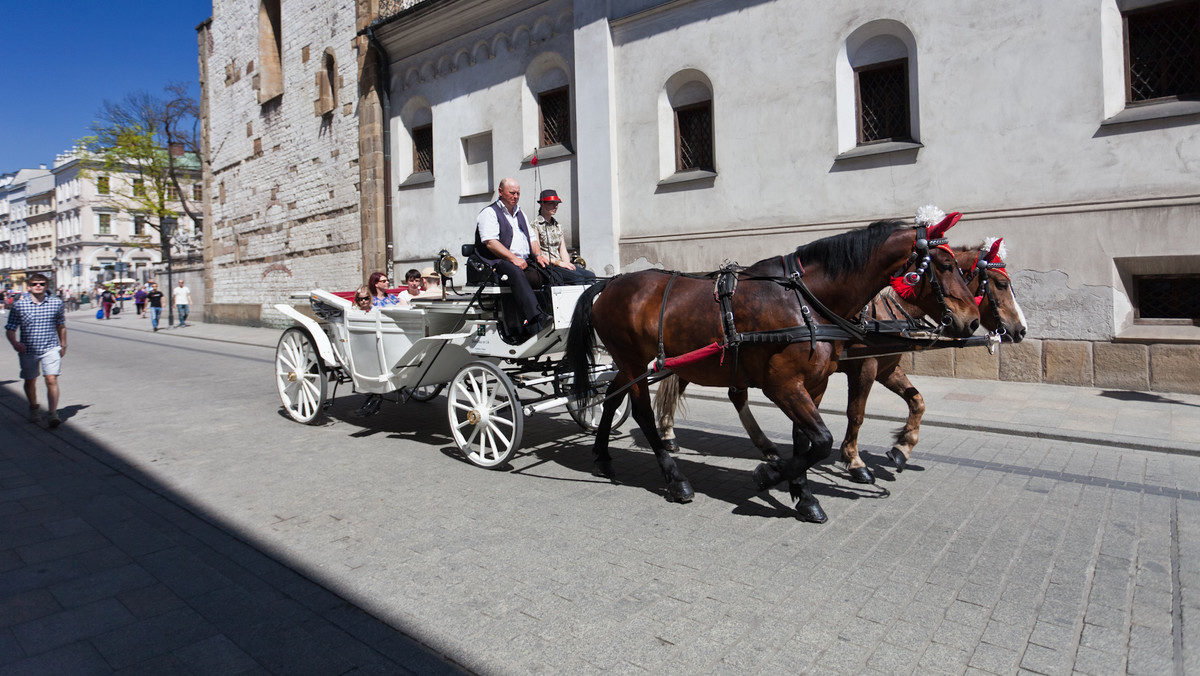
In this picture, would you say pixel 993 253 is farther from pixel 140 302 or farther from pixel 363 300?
pixel 140 302

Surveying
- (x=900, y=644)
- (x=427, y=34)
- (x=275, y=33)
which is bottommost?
(x=900, y=644)

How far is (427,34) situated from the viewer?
16375 mm

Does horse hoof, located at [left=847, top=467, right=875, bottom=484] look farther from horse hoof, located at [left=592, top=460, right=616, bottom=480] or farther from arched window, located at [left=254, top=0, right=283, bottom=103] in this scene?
arched window, located at [left=254, top=0, right=283, bottom=103]

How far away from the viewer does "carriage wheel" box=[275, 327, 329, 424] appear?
740 centimetres

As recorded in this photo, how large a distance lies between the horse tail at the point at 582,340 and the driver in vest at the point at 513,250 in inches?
14.3

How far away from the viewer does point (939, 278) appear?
13.8ft

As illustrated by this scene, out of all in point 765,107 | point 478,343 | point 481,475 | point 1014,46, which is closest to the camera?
point 481,475

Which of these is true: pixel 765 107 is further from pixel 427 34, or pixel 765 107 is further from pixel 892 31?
pixel 427 34

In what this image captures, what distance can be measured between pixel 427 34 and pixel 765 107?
9007 mm

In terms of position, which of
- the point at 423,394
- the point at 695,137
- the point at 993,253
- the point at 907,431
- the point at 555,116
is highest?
the point at 555,116

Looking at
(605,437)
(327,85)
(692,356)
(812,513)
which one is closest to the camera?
(812,513)

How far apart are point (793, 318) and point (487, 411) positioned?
2.58 m

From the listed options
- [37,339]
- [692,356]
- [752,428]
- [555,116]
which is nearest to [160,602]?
[692,356]

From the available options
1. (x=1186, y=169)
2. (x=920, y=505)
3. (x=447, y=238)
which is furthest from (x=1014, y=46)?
(x=447, y=238)
